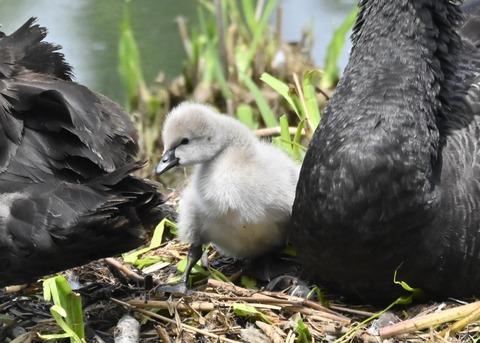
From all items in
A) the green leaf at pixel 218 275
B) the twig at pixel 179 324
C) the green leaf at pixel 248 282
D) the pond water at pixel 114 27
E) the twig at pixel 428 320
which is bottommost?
the pond water at pixel 114 27

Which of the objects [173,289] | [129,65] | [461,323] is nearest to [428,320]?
[461,323]

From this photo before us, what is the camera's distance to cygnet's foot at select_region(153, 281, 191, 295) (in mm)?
2977

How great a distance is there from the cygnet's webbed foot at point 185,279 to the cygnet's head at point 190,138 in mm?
272

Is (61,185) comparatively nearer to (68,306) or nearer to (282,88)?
(68,306)

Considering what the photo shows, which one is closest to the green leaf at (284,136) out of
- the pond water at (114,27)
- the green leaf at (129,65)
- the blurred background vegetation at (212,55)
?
the blurred background vegetation at (212,55)

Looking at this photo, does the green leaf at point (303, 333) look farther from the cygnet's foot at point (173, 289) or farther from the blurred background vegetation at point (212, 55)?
the blurred background vegetation at point (212, 55)

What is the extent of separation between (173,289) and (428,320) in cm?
74

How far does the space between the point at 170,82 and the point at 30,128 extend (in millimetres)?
3628

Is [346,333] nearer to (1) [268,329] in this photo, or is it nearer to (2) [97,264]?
(1) [268,329]

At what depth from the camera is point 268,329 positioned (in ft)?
9.16

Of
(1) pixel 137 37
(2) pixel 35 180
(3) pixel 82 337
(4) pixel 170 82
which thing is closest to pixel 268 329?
(3) pixel 82 337

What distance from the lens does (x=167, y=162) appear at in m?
3.02

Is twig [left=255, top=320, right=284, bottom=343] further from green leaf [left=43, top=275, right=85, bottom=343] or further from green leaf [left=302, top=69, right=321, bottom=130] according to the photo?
green leaf [left=302, top=69, right=321, bottom=130]

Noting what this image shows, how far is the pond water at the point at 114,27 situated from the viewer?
6582 millimetres
